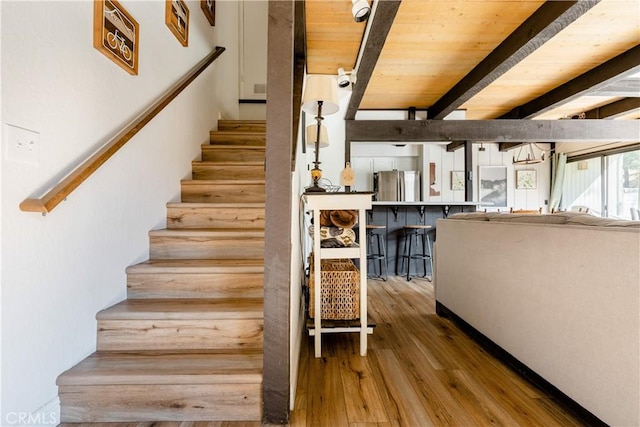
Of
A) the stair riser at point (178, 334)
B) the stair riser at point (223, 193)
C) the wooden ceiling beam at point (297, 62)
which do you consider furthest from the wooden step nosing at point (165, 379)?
the stair riser at point (223, 193)

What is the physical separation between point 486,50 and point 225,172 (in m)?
2.95

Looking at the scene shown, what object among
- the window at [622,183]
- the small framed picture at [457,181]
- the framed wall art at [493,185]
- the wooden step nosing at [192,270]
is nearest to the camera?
the wooden step nosing at [192,270]

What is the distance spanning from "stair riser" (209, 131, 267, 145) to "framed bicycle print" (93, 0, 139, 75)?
1481 millimetres

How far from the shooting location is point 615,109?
523 cm

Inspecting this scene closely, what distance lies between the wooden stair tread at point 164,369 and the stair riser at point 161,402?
0.03 meters

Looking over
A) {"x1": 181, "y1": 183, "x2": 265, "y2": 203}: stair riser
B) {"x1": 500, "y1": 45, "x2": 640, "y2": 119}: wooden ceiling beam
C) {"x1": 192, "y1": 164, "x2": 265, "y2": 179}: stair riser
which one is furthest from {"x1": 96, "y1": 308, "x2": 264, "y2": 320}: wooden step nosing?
{"x1": 500, "y1": 45, "x2": 640, "y2": 119}: wooden ceiling beam

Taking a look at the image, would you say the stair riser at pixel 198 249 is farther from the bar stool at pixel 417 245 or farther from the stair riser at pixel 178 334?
the bar stool at pixel 417 245

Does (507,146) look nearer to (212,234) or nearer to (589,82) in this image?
(589,82)

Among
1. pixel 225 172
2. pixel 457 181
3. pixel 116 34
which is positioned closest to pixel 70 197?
pixel 116 34

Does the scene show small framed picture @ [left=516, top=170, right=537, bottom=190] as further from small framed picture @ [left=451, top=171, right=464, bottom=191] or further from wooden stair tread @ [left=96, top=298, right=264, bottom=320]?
wooden stair tread @ [left=96, top=298, right=264, bottom=320]

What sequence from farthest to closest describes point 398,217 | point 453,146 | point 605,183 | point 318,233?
point 453,146
point 605,183
point 398,217
point 318,233

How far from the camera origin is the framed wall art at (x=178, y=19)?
2584 mm

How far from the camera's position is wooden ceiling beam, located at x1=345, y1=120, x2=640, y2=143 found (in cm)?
470

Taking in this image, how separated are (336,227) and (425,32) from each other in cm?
214
